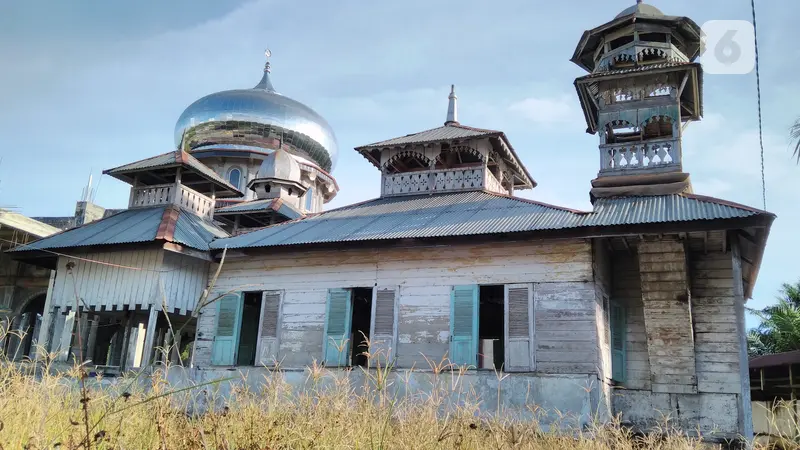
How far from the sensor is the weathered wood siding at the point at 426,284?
12711 mm

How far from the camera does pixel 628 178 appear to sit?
14.7 m

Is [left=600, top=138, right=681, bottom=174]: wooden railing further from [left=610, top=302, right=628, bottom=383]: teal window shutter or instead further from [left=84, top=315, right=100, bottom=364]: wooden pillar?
[left=84, top=315, right=100, bottom=364]: wooden pillar

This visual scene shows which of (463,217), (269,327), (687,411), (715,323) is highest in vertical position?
(463,217)

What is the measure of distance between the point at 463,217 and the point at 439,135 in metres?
3.76

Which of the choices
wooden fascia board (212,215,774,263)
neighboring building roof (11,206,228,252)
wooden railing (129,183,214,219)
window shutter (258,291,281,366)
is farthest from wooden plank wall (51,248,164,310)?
wooden fascia board (212,215,774,263)

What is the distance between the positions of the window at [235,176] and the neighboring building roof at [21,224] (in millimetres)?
9391

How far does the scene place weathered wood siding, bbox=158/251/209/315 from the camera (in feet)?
52.0

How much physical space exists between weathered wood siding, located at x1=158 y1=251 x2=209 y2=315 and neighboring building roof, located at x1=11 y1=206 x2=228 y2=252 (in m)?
0.60

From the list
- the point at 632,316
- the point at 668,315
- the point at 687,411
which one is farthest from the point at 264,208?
the point at 687,411

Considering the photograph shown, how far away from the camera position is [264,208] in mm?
23234

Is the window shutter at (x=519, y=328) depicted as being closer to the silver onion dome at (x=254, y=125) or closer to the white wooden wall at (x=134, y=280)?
the white wooden wall at (x=134, y=280)

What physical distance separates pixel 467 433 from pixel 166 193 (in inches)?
583

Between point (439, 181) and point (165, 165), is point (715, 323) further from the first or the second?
point (165, 165)

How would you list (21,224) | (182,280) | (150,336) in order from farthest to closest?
(21,224) < (182,280) < (150,336)
